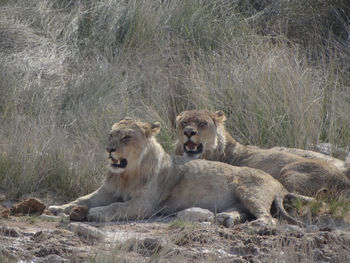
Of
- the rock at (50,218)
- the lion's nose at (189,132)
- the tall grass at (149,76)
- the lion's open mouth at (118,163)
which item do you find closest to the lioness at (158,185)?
the lion's open mouth at (118,163)

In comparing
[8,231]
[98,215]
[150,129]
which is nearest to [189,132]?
[150,129]

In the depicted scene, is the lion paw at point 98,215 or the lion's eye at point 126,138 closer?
the lion paw at point 98,215

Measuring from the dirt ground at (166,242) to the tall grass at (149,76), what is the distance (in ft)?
6.35

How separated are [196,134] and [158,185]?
1.23m

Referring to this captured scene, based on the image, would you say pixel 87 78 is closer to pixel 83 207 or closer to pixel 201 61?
pixel 201 61

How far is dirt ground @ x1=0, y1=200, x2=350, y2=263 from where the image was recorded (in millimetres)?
5531

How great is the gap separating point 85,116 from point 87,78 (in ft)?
5.04

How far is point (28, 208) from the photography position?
721 cm

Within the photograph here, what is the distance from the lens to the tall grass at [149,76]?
351 inches

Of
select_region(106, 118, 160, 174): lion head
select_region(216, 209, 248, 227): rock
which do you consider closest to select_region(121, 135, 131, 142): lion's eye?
select_region(106, 118, 160, 174): lion head

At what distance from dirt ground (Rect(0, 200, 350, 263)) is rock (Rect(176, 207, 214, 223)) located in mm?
162

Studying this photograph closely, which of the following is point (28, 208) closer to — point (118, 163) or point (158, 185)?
point (118, 163)

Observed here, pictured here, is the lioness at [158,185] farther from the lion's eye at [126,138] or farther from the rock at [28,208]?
the rock at [28,208]

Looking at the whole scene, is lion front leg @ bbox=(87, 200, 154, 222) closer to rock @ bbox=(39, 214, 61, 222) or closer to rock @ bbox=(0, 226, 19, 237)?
rock @ bbox=(39, 214, 61, 222)
